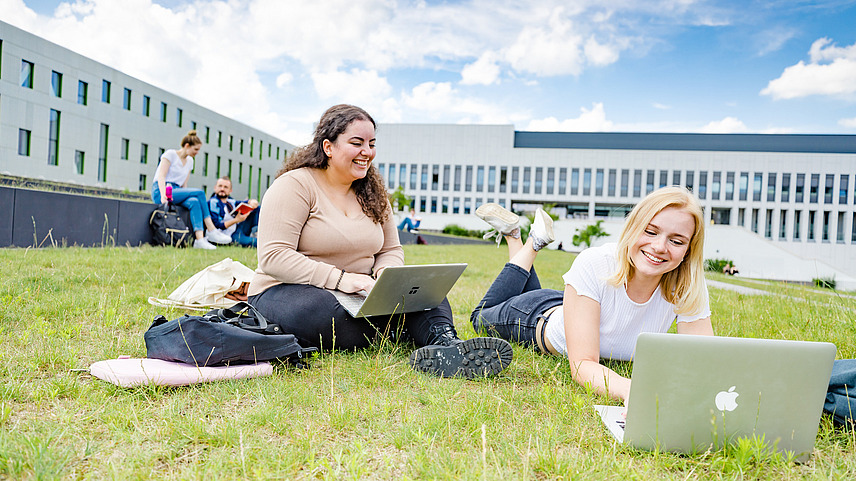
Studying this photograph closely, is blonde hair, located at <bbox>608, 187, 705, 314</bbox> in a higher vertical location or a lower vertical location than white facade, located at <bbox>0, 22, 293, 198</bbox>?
lower

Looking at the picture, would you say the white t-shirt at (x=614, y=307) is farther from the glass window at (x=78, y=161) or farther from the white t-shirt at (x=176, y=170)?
the glass window at (x=78, y=161)

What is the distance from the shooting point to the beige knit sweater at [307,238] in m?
3.45

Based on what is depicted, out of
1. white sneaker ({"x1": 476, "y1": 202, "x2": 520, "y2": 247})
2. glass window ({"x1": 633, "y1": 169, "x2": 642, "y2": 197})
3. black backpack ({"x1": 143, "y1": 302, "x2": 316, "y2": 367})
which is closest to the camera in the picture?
black backpack ({"x1": 143, "y1": 302, "x2": 316, "y2": 367})

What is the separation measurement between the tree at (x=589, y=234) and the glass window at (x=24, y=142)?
131ft

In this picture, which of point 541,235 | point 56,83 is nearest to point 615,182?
point 56,83

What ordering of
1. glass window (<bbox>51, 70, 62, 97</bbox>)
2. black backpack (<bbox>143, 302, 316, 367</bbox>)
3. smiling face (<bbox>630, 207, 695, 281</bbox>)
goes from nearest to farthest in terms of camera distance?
smiling face (<bbox>630, 207, 695, 281</bbox>) → black backpack (<bbox>143, 302, 316, 367</bbox>) → glass window (<bbox>51, 70, 62, 97</bbox>)

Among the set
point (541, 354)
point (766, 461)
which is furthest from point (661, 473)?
point (541, 354)

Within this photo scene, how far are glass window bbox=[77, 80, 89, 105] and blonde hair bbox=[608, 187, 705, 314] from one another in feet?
131

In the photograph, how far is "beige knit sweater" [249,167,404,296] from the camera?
345 cm

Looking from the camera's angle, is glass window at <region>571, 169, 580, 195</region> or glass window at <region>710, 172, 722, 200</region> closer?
glass window at <region>710, 172, 722, 200</region>

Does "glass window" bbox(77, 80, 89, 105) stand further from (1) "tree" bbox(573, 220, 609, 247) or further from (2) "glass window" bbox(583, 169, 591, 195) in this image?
(2) "glass window" bbox(583, 169, 591, 195)

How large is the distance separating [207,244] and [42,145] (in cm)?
2937

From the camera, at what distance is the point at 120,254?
7.68 meters

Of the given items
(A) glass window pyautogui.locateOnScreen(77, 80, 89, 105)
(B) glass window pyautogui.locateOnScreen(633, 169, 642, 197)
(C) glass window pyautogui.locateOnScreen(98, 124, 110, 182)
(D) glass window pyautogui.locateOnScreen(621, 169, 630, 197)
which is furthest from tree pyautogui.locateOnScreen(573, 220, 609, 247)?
(A) glass window pyautogui.locateOnScreen(77, 80, 89, 105)
